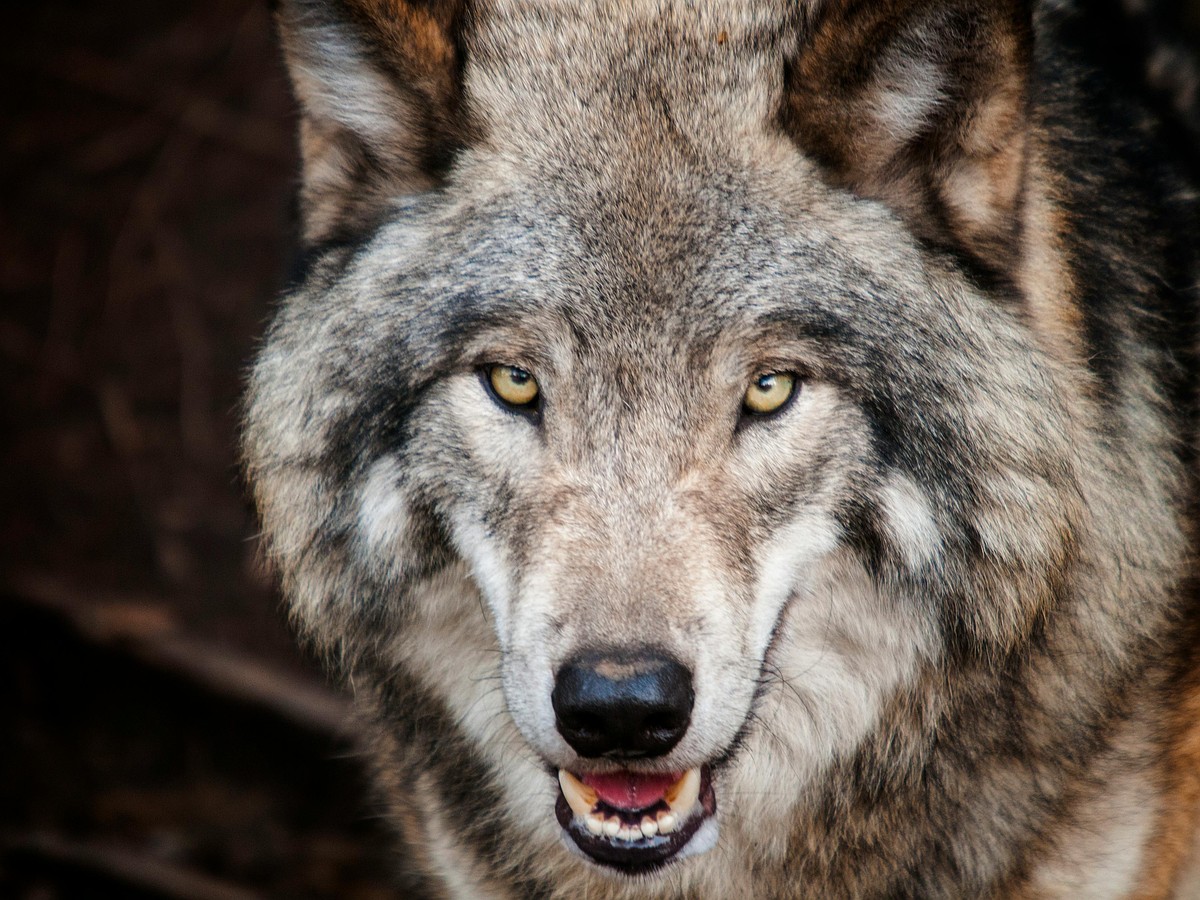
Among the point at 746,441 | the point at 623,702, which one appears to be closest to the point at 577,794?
the point at 623,702

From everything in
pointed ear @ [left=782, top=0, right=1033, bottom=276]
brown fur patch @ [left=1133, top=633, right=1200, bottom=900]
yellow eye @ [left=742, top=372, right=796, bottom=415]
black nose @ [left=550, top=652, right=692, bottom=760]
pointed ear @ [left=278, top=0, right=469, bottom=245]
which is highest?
pointed ear @ [left=782, top=0, right=1033, bottom=276]

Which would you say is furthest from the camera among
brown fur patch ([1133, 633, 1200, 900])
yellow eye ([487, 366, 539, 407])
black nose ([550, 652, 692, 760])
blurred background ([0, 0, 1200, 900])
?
blurred background ([0, 0, 1200, 900])

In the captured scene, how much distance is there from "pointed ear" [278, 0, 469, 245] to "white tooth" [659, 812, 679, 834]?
1.29 m

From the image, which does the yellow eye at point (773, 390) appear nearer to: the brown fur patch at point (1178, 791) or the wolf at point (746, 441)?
the wolf at point (746, 441)

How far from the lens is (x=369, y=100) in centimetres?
252

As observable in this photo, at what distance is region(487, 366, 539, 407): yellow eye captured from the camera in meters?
2.33

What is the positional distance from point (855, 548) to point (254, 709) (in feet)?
10.2

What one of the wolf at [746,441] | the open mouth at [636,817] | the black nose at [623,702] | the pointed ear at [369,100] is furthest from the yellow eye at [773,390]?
the pointed ear at [369,100]

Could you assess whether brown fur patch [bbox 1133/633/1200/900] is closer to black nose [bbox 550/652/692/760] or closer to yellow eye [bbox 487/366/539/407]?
black nose [bbox 550/652/692/760]

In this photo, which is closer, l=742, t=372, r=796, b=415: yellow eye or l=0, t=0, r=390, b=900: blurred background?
l=742, t=372, r=796, b=415: yellow eye

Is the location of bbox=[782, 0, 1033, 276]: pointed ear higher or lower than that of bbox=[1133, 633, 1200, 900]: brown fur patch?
higher

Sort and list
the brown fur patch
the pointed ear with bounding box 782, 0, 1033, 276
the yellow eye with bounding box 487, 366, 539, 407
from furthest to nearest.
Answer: the brown fur patch < the yellow eye with bounding box 487, 366, 539, 407 < the pointed ear with bounding box 782, 0, 1033, 276

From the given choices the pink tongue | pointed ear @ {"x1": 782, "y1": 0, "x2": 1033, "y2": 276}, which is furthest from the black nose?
pointed ear @ {"x1": 782, "y1": 0, "x2": 1033, "y2": 276}

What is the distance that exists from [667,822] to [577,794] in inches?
6.6
